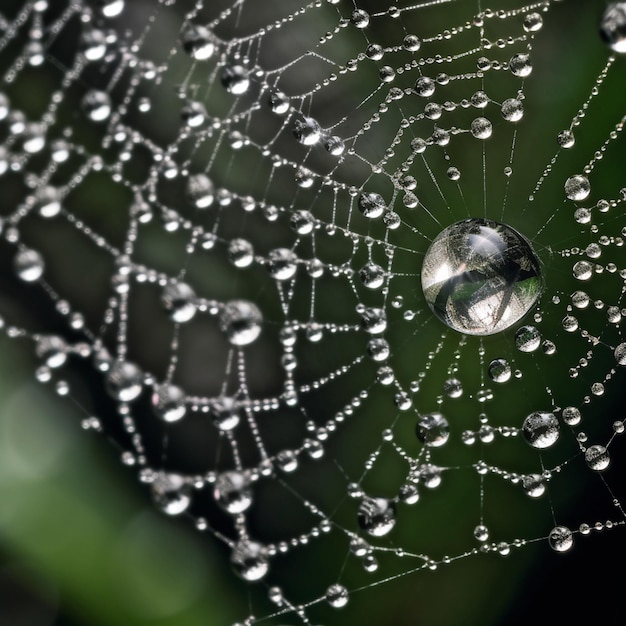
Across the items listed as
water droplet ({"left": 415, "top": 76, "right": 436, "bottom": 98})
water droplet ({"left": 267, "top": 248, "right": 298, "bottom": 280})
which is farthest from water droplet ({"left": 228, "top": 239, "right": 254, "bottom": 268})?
water droplet ({"left": 415, "top": 76, "right": 436, "bottom": 98})

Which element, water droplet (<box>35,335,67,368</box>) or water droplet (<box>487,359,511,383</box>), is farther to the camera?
water droplet (<box>487,359,511,383</box>)

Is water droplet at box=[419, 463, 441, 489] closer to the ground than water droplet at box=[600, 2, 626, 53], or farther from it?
closer to the ground

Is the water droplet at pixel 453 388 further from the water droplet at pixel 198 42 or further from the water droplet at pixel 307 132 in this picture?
the water droplet at pixel 198 42

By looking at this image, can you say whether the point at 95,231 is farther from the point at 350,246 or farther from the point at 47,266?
the point at 350,246

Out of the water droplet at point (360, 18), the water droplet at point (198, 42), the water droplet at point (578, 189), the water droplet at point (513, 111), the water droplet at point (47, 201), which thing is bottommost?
the water droplet at point (47, 201)

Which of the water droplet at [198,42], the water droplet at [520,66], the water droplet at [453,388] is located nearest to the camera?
the water droplet at [198,42]

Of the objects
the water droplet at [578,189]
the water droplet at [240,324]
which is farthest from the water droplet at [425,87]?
the water droplet at [240,324]

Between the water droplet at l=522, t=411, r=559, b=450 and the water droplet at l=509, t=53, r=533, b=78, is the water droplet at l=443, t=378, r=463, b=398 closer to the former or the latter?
the water droplet at l=522, t=411, r=559, b=450
